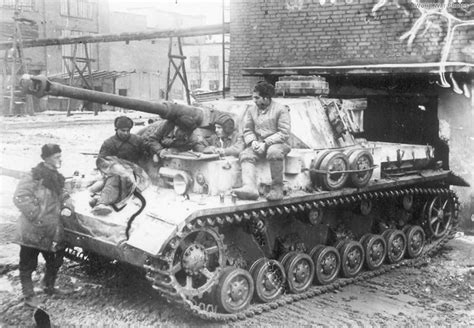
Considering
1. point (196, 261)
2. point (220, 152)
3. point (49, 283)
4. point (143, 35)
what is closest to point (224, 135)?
point (220, 152)

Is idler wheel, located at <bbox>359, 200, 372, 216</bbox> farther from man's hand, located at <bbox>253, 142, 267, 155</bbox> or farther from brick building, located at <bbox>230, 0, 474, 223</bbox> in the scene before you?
brick building, located at <bbox>230, 0, 474, 223</bbox>

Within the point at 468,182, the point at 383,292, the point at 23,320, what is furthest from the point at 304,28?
the point at 23,320

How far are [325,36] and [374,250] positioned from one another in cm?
513

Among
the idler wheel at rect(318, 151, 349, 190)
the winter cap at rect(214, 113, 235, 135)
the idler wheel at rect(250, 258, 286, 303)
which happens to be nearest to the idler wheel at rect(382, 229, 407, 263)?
the idler wheel at rect(318, 151, 349, 190)

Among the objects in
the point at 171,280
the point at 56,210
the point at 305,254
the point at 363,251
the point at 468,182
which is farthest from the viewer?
the point at 468,182

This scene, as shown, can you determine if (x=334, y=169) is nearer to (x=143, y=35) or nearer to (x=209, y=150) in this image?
(x=209, y=150)

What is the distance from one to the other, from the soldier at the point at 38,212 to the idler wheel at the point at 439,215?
584 centimetres

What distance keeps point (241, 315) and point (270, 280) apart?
0.66m

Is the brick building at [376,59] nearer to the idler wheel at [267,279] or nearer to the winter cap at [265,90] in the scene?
the winter cap at [265,90]

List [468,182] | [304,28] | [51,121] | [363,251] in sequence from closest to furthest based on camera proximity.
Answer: [363,251] < [468,182] < [304,28] < [51,121]

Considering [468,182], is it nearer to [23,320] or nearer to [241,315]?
[241,315]

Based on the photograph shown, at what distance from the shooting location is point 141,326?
5.83 m

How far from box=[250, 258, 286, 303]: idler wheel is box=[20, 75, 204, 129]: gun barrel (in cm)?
188

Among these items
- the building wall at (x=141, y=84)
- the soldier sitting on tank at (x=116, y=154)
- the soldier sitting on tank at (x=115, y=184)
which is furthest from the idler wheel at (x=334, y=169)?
the building wall at (x=141, y=84)
